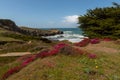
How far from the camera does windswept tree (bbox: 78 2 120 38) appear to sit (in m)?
38.9

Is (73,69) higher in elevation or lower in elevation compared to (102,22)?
lower

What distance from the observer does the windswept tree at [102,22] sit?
38.9 m

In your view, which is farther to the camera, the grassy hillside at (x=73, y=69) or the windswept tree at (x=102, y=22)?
the windswept tree at (x=102, y=22)

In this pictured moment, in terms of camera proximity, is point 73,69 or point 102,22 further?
point 102,22

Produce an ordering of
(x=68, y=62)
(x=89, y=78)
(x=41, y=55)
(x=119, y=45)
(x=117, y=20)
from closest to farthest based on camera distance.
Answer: (x=89, y=78)
(x=68, y=62)
(x=41, y=55)
(x=119, y=45)
(x=117, y=20)

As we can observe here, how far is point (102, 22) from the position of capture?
39.7 meters

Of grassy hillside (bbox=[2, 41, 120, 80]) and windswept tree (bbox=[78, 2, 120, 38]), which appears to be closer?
grassy hillside (bbox=[2, 41, 120, 80])

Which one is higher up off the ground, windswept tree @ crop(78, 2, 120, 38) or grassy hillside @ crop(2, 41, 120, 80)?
windswept tree @ crop(78, 2, 120, 38)

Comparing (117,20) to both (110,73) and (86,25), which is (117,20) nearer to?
(86,25)

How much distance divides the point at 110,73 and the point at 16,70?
5952 mm

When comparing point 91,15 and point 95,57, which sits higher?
point 91,15

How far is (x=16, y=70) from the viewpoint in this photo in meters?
17.2

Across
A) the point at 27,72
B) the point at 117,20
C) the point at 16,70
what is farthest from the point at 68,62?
the point at 117,20

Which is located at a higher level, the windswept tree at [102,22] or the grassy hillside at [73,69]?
the windswept tree at [102,22]
